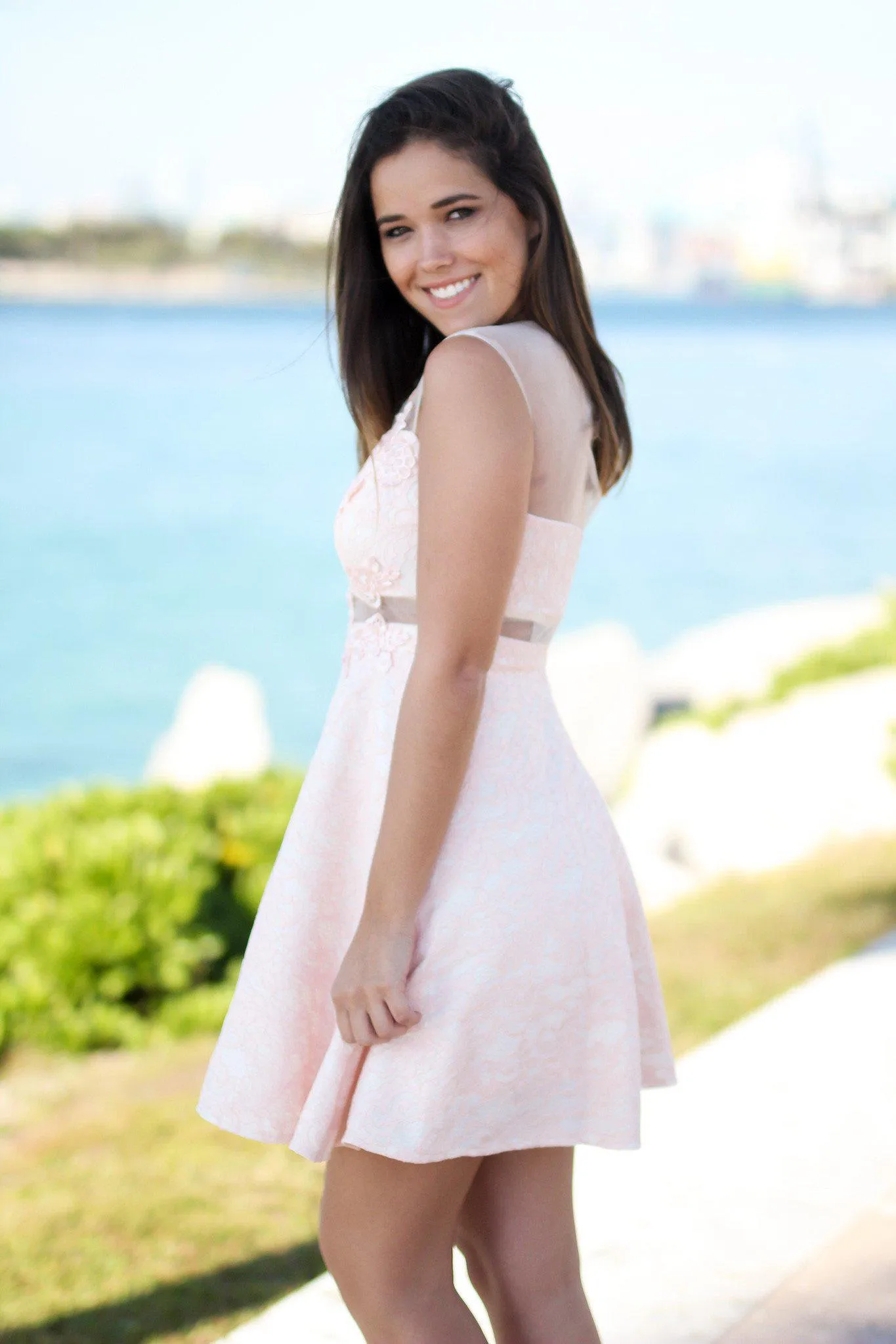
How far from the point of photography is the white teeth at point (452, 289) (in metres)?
1.67

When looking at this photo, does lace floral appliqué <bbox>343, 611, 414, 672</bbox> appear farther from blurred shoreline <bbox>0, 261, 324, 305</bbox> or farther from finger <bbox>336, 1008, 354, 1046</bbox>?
blurred shoreline <bbox>0, 261, 324, 305</bbox>

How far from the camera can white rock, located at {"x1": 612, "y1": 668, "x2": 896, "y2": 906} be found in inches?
261

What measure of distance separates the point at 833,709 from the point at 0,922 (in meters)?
5.21

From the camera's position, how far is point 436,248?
1.64 m

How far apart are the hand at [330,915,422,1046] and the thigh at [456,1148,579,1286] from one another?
0.32 m

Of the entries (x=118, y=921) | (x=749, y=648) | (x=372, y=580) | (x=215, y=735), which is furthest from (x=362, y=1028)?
(x=749, y=648)

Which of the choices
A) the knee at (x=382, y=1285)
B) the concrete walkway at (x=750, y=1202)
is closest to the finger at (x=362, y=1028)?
the knee at (x=382, y=1285)

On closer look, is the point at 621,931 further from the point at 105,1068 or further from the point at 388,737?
the point at 105,1068

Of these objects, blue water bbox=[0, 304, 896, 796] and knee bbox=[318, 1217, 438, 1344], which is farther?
blue water bbox=[0, 304, 896, 796]

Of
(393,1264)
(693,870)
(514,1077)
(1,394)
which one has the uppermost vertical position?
(514,1077)

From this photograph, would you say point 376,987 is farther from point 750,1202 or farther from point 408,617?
point 750,1202

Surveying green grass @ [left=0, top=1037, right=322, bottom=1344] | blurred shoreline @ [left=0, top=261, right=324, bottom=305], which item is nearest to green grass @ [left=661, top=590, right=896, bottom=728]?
green grass @ [left=0, top=1037, right=322, bottom=1344]

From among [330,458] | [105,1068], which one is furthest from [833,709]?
[330,458]

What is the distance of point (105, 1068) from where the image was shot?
13.6 ft
